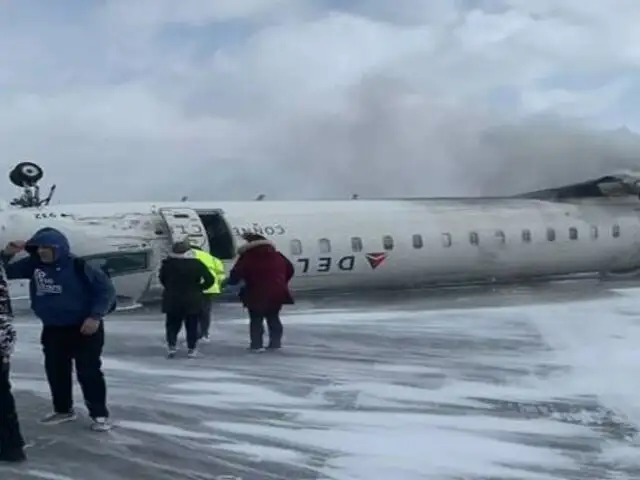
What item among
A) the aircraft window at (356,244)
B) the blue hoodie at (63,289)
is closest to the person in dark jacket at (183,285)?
the blue hoodie at (63,289)


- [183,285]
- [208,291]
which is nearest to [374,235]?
[208,291]

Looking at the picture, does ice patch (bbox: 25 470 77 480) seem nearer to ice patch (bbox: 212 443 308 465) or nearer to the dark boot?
the dark boot

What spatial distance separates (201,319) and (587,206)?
51.0 feet

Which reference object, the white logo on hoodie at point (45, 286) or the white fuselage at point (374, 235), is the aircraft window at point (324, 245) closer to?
the white fuselage at point (374, 235)

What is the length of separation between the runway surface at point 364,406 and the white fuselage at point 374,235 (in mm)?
4096

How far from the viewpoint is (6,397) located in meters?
7.38

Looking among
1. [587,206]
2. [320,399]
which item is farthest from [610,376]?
[587,206]

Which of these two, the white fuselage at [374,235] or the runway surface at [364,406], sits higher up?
the white fuselage at [374,235]

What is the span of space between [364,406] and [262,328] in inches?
163

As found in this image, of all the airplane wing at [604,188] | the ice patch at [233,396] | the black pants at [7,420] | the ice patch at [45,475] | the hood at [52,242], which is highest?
the airplane wing at [604,188]

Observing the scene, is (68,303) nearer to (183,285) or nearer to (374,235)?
(183,285)

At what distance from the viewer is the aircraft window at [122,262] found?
64.8ft

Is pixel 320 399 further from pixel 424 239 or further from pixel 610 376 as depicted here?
pixel 424 239

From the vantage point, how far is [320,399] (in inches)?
395
